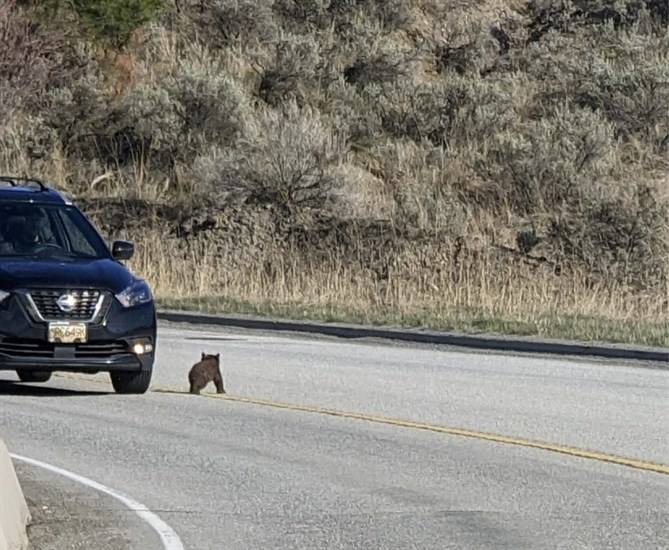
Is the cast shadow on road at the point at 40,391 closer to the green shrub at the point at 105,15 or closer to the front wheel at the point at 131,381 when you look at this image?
the front wheel at the point at 131,381

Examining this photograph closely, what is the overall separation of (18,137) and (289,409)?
1054 inches

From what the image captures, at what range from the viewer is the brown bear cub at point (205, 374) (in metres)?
15.9

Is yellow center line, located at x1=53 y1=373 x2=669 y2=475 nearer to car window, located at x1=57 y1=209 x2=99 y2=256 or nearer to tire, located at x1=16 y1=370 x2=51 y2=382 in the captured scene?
tire, located at x1=16 y1=370 x2=51 y2=382

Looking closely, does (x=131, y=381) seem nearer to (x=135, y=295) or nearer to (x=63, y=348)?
(x=135, y=295)

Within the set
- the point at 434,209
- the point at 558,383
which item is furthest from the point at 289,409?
the point at 434,209

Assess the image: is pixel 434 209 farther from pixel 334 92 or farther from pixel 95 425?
pixel 95 425

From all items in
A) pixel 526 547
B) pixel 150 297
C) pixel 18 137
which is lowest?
pixel 526 547

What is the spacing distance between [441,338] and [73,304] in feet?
29.0

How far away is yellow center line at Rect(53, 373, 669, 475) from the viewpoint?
1209 centimetres

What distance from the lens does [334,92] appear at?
46.5 metres

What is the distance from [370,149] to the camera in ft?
144

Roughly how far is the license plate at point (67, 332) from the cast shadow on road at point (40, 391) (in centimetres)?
120

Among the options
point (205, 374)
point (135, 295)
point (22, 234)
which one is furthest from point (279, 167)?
point (135, 295)

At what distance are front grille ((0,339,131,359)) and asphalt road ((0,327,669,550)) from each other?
1.53 ft
